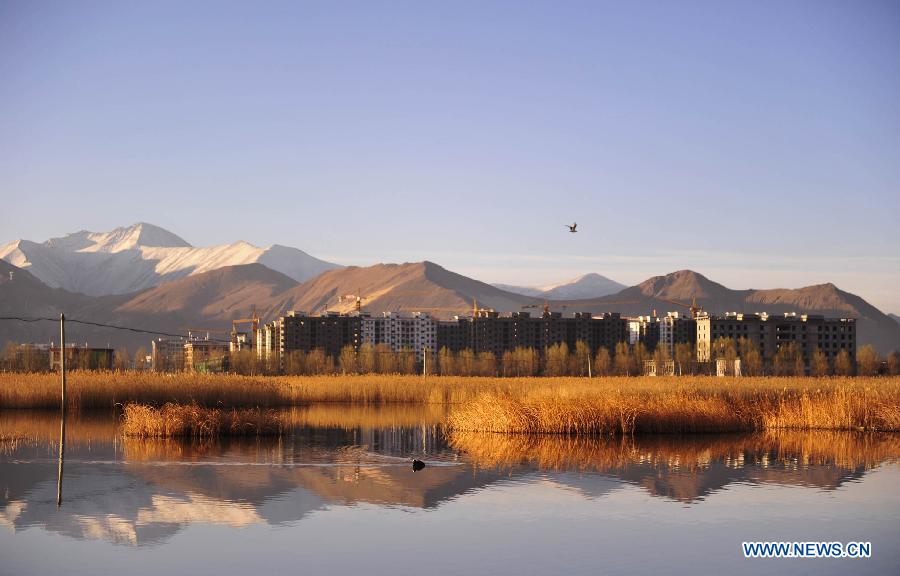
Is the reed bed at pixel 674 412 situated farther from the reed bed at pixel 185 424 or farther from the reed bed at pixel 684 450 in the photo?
the reed bed at pixel 185 424

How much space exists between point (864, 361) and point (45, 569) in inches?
5983

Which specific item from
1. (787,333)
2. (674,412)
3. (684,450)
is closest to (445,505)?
(684,450)

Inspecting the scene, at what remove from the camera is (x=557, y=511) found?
2441 centimetres

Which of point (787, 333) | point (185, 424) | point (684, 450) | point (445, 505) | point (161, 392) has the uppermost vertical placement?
point (787, 333)

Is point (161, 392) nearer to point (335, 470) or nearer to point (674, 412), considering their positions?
point (335, 470)

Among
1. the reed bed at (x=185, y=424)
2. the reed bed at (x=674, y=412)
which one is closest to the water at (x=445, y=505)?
the reed bed at (x=185, y=424)

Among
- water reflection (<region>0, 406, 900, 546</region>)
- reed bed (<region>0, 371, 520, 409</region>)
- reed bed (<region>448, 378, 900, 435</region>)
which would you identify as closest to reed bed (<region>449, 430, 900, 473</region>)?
water reflection (<region>0, 406, 900, 546</region>)

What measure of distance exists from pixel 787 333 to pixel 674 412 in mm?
151760

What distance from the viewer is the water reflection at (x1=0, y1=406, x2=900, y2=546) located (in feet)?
79.2

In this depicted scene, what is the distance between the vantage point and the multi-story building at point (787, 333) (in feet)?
602

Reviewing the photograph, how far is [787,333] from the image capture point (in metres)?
185

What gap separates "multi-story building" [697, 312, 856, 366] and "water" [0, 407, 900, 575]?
151 metres

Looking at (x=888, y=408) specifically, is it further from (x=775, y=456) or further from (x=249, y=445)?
(x=249, y=445)

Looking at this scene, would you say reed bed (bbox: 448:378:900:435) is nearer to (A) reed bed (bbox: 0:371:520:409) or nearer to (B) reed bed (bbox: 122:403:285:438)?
(B) reed bed (bbox: 122:403:285:438)
